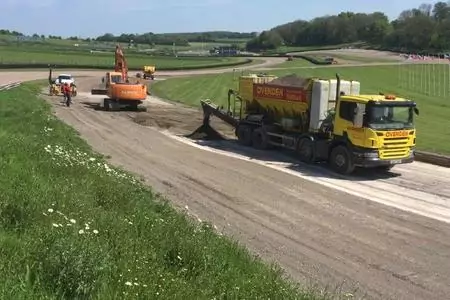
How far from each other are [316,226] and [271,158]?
376 inches

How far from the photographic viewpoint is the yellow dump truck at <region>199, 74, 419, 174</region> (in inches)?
773

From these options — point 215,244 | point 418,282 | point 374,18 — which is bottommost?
point 418,282

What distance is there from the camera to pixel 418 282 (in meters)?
10.5

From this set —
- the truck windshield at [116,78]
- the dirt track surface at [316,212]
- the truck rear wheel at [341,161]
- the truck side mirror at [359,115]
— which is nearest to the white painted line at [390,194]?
the dirt track surface at [316,212]

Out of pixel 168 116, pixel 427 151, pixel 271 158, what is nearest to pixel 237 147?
pixel 271 158

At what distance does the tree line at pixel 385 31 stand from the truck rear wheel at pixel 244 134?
340 feet

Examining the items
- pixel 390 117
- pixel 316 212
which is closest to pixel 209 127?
pixel 390 117

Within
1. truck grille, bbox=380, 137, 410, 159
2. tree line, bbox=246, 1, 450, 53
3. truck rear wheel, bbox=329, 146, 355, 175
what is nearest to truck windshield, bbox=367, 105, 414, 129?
truck grille, bbox=380, 137, 410, 159

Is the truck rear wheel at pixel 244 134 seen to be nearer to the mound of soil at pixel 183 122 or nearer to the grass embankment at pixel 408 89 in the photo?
the mound of soil at pixel 183 122

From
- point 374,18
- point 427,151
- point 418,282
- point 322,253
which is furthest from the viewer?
point 374,18

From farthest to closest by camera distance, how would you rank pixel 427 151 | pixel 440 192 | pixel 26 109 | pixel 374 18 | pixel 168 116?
pixel 374 18 → pixel 168 116 → pixel 26 109 → pixel 427 151 → pixel 440 192

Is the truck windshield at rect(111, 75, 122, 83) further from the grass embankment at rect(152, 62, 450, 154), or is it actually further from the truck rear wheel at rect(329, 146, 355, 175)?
the truck rear wheel at rect(329, 146, 355, 175)

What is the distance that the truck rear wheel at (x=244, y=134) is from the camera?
2575 cm

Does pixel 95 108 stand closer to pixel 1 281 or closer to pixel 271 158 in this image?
pixel 271 158
